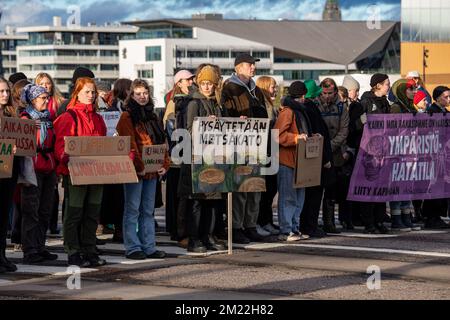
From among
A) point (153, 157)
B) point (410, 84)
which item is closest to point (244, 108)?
point (153, 157)

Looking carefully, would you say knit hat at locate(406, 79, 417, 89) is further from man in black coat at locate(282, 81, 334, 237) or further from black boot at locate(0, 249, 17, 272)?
black boot at locate(0, 249, 17, 272)

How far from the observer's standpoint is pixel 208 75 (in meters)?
15.1

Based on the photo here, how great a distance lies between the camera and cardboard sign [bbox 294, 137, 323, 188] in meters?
16.5

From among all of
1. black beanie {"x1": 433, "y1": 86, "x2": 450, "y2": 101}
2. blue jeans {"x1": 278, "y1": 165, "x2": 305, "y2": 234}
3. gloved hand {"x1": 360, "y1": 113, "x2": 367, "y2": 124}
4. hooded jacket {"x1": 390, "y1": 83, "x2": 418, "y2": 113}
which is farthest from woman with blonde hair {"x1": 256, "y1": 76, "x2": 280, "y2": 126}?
black beanie {"x1": 433, "y1": 86, "x2": 450, "y2": 101}

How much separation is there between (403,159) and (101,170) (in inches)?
215

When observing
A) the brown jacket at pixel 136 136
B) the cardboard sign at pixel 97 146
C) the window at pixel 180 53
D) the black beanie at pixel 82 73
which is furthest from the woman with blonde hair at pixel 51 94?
the window at pixel 180 53

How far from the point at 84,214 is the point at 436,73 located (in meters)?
119

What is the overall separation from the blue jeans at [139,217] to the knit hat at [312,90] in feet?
11.0

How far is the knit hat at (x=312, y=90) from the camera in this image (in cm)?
1738

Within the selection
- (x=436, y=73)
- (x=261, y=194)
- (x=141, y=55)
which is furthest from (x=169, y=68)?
(x=261, y=194)

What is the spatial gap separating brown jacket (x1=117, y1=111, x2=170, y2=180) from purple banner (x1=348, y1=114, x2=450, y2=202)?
3.86 meters

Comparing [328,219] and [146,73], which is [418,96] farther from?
[146,73]

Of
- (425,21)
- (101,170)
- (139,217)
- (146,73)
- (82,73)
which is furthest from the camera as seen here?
(146,73)
